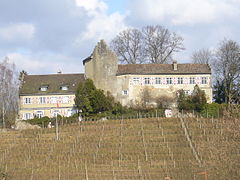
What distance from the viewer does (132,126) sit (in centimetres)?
3375

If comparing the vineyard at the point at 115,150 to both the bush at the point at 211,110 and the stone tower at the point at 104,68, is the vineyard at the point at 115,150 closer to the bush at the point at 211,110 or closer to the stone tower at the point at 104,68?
the bush at the point at 211,110

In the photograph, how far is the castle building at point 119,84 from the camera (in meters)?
46.8

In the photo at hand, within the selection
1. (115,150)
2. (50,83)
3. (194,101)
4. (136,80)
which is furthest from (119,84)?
(115,150)

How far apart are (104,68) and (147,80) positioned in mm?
4896

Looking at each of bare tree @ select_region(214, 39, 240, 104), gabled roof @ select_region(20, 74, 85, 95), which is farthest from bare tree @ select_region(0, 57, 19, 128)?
bare tree @ select_region(214, 39, 240, 104)

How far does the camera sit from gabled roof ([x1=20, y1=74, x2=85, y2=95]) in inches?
1925

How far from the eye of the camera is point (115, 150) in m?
27.7

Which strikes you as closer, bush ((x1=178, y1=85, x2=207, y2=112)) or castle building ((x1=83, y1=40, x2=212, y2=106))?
bush ((x1=178, y1=85, x2=207, y2=112))

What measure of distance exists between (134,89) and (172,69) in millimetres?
4718

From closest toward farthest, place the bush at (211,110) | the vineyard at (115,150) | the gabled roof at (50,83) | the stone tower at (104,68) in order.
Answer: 1. the vineyard at (115,150)
2. the bush at (211,110)
3. the stone tower at (104,68)
4. the gabled roof at (50,83)

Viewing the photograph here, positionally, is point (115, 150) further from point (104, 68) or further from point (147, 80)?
point (104, 68)

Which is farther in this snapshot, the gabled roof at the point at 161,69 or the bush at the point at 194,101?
the gabled roof at the point at 161,69

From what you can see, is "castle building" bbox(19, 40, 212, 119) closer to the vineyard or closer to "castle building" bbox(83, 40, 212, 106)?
→ "castle building" bbox(83, 40, 212, 106)

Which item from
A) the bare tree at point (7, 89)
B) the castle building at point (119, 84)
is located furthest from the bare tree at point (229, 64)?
the bare tree at point (7, 89)
